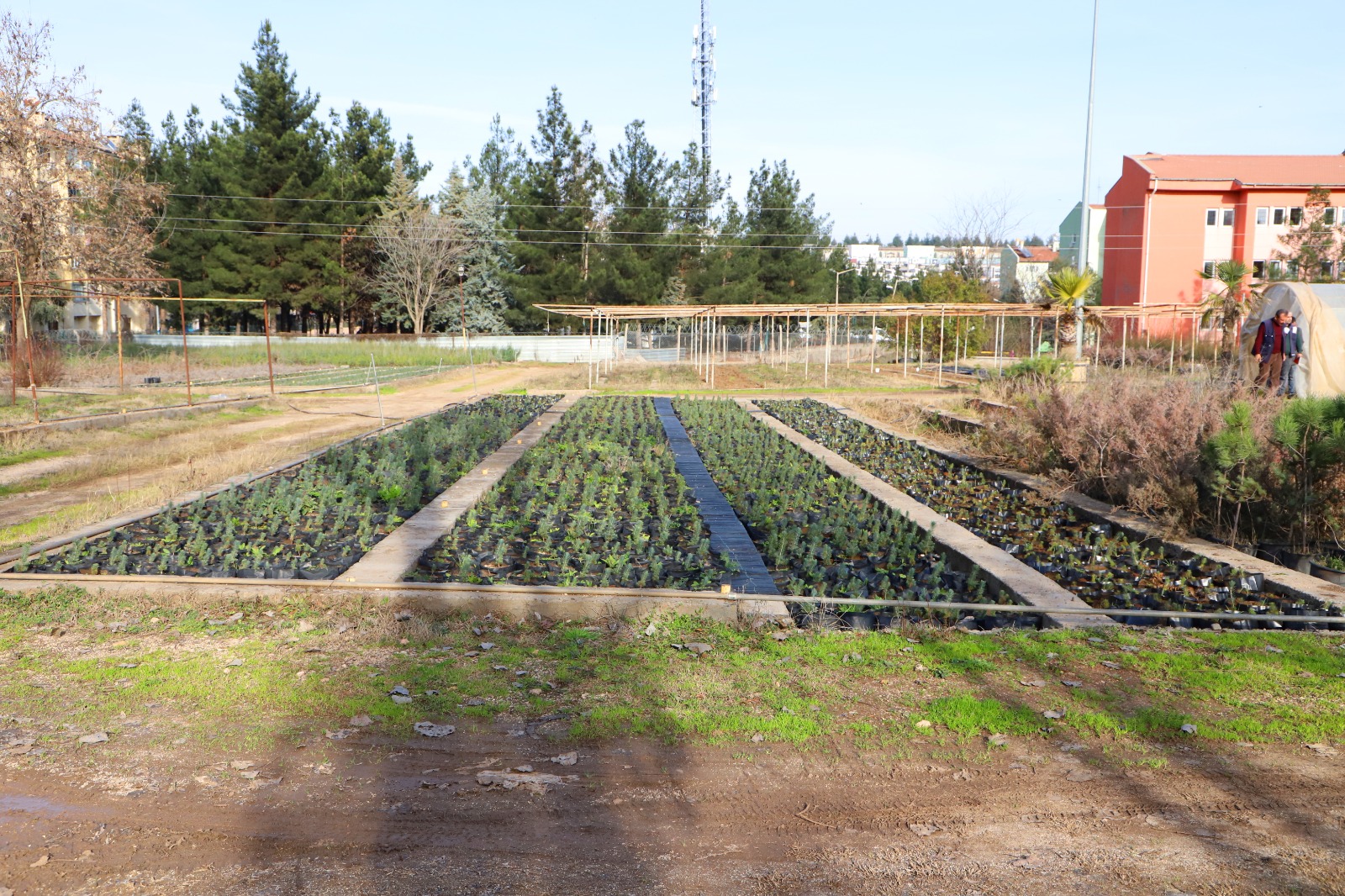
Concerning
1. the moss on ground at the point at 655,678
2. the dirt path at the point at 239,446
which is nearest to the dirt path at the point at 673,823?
the moss on ground at the point at 655,678

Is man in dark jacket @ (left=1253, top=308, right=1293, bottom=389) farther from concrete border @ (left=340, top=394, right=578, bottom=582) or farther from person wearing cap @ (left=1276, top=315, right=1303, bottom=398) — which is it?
concrete border @ (left=340, top=394, right=578, bottom=582)

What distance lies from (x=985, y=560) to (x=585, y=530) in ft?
9.93

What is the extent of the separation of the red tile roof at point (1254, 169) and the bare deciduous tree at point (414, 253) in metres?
33.4

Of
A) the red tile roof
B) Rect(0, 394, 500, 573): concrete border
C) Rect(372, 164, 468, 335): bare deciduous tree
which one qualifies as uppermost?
the red tile roof

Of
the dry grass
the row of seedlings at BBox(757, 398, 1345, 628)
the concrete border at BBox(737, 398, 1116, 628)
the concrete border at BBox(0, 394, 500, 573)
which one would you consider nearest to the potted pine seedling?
the row of seedlings at BBox(757, 398, 1345, 628)

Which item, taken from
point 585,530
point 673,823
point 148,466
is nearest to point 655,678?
point 673,823

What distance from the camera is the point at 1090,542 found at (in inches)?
315

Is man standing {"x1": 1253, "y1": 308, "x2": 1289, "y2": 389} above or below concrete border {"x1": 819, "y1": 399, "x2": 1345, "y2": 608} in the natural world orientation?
above

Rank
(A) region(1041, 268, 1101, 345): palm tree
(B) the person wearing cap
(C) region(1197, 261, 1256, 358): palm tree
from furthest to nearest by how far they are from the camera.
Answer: (C) region(1197, 261, 1256, 358): palm tree, (A) region(1041, 268, 1101, 345): palm tree, (B) the person wearing cap

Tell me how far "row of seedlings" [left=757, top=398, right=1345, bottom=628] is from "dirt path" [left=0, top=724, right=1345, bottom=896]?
2.54 metres

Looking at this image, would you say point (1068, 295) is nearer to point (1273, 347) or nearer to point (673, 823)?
point (1273, 347)

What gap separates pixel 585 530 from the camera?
7797 millimetres

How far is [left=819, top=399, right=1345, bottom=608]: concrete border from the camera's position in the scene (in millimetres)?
6301

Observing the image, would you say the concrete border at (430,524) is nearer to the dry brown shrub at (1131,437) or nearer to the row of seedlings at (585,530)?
the row of seedlings at (585,530)
